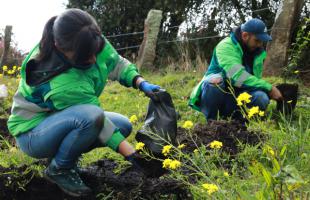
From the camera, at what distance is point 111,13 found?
39.0 feet

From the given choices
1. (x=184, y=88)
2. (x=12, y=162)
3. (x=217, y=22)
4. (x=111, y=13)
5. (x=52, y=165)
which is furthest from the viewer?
(x=111, y=13)

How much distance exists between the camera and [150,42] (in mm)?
9570

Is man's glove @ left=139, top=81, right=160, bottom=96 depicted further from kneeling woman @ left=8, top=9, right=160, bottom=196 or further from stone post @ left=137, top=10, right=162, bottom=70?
stone post @ left=137, top=10, right=162, bottom=70

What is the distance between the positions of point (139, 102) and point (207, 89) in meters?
1.75

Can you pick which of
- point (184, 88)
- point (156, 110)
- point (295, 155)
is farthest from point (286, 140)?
point (184, 88)

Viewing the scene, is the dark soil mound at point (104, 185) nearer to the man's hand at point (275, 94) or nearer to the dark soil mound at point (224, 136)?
the dark soil mound at point (224, 136)

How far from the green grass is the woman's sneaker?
16.6 inches

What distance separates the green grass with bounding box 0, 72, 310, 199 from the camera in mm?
2627

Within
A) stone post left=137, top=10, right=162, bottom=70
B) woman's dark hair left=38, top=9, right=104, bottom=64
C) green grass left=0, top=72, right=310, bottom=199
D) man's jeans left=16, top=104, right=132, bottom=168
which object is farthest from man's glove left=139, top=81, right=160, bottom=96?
stone post left=137, top=10, right=162, bottom=70

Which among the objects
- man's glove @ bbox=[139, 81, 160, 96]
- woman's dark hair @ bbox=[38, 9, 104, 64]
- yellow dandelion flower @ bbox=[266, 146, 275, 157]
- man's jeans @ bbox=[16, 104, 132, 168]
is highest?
woman's dark hair @ bbox=[38, 9, 104, 64]

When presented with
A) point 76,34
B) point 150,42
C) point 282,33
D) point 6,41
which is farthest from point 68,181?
point 6,41

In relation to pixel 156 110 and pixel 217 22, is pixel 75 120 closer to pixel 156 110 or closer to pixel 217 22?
pixel 156 110

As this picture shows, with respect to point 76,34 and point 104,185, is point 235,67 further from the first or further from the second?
point 76,34

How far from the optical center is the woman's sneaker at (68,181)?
331cm
